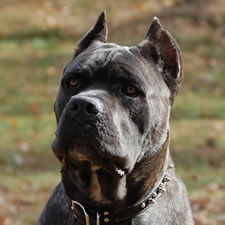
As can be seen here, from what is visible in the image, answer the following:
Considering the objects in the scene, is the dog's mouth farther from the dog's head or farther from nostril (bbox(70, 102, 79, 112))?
nostril (bbox(70, 102, 79, 112))

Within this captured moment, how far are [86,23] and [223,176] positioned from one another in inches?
339

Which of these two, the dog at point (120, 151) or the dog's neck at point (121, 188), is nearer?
the dog at point (120, 151)

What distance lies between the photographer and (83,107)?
4.48 meters

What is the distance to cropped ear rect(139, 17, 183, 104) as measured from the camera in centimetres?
515

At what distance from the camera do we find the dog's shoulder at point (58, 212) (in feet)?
16.5

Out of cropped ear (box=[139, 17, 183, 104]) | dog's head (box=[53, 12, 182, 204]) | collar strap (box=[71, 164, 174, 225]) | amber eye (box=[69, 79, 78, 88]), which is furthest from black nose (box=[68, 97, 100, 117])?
cropped ear (box=[139, 17, 183, 104])

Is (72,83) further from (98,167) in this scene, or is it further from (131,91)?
(98,167)

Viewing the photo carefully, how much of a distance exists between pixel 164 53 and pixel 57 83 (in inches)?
383

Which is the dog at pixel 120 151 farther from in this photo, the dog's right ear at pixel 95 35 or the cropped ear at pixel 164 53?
the dog's right ear at pixel 95 35

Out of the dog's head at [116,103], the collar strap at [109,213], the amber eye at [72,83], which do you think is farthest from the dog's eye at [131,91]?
the collar strap at [109,213]

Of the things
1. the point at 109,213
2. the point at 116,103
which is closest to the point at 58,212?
the point at 109,213

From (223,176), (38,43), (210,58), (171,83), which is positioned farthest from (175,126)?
(171,83)

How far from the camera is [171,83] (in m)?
5.16

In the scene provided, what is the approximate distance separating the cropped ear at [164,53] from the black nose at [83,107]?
2.54 ft
